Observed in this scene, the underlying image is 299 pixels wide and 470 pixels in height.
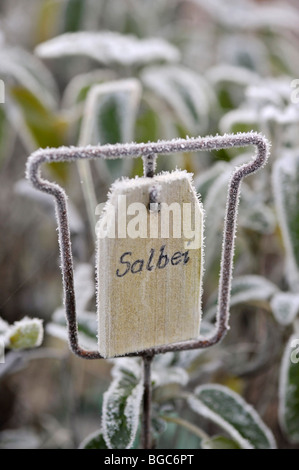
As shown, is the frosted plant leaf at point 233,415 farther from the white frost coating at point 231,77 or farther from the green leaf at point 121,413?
the white frost coating at point 231,77

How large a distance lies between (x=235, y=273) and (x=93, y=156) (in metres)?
0.49

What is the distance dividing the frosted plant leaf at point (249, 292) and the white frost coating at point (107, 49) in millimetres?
381

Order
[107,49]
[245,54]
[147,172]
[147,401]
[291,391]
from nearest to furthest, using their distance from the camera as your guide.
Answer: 1. [147,172]
2. [147,401]
3. [291,391]
4. [107,49]
5. [245,54]

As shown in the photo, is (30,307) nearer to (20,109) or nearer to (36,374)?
(36,374)

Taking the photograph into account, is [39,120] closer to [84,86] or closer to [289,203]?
[84,86]

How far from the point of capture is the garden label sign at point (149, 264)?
0.40 m

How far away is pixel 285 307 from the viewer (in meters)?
0.65

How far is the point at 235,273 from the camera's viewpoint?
0.83 metres

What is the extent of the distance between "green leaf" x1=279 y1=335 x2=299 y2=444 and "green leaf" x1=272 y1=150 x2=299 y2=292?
0.30 ft

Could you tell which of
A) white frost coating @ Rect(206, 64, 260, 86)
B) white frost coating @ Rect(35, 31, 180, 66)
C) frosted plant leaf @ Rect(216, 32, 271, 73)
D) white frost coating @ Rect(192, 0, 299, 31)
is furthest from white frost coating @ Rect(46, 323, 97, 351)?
white frost coating @ Rect(192, 0, 299, 31)

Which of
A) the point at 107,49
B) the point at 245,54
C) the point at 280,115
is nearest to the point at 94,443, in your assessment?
the point at 280,115

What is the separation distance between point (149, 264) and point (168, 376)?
0.20m

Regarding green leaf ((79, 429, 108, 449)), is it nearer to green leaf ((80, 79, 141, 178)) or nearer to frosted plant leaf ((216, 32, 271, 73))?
green leaf ((80, 79, 141, 178))

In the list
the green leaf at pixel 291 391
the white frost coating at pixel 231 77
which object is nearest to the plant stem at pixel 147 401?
the green leaf at pixel 291 391
